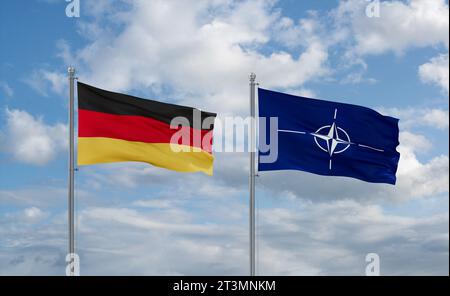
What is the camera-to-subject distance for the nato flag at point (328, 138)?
21.1m

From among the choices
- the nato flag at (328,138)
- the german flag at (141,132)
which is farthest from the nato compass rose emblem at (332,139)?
the german flag at (141,132)

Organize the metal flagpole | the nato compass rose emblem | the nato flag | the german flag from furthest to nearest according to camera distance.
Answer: the nato compass rose emblem < the nato flag < the german flag < the metal flagpole

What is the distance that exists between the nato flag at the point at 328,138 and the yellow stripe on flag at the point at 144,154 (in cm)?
193

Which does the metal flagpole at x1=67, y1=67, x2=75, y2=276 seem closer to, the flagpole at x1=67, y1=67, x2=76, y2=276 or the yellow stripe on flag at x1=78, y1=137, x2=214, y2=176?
the flagpole at x1=67, y1=67, x2=76, y2=276

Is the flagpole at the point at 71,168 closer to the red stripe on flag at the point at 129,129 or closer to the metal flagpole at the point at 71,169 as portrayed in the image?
the metal flagpole at the point at 71,169

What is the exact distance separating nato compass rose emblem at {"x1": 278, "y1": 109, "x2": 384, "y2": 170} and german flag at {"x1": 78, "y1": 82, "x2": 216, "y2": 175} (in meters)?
3.41

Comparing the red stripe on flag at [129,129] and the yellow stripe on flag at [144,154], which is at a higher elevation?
the red stripe on flag at [129,129]

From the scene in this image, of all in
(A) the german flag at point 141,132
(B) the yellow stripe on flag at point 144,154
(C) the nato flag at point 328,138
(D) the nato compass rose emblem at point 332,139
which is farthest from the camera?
(D) the nato compass rose emblem at point 332,139

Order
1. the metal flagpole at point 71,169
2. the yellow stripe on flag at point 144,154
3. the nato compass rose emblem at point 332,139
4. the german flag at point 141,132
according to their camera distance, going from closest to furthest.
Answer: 1. the metal flagpole at point 71,169
2. the yellow stripe on flag at point 144,154
3. the german flag at point 141,132
4. the nato compass rose emblem at point 332,139

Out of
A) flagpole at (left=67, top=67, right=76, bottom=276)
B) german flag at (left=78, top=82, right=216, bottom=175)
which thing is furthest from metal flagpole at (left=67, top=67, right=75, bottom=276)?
german flag at (left=78, top=82, right=216, bottom=175)

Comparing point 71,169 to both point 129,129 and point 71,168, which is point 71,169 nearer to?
point 71,168

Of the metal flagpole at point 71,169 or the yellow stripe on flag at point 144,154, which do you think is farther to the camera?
the yellow stripe on flag at point 144,154

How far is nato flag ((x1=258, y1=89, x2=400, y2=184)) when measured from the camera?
21062 mm
